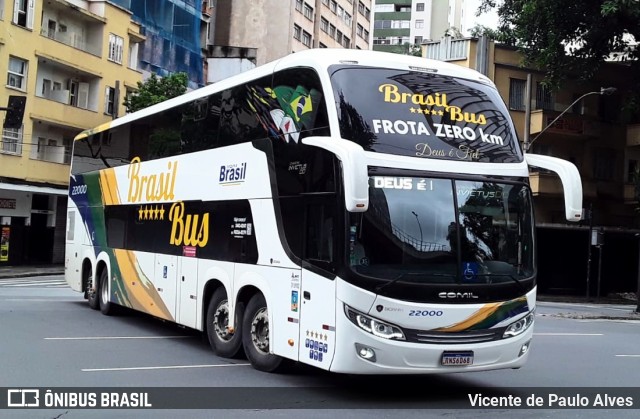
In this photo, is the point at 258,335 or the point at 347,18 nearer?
the point at 258,335

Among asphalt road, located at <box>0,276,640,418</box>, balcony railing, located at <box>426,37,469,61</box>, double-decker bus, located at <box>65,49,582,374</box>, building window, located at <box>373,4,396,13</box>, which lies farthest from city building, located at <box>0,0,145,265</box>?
building window, located at <box>373,4,396,13</box>

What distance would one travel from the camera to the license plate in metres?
8.77

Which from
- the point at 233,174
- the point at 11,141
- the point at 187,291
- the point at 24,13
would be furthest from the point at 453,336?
the point at 24,13

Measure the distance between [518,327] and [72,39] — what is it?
121 feet

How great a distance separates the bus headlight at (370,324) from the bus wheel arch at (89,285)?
10897mm

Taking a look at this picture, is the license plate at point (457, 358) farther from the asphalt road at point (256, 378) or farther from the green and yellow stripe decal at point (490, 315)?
the asphalt road at point (256, 378)

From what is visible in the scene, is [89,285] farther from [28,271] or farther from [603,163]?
[603,163]

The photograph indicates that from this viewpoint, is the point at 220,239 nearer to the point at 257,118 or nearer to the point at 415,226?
the point at 257,118

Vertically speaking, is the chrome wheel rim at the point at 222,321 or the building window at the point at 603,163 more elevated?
the building window at the point at 603,163

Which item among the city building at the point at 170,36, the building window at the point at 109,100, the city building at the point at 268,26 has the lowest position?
the building window at the point at 109,100

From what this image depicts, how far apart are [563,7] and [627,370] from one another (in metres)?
24.3

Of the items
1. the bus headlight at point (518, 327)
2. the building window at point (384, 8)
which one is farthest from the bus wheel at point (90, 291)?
the building window at point (384, 8)

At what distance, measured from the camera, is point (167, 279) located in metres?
13.8

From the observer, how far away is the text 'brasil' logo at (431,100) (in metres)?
9.41
